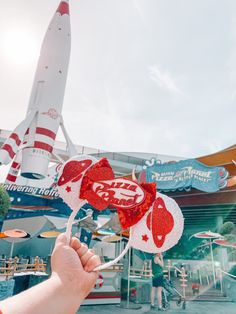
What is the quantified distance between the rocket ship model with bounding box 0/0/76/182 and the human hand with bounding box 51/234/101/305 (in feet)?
40.8

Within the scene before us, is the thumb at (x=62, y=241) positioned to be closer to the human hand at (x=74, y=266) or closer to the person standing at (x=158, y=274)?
the human hand at (x=74, y=266)

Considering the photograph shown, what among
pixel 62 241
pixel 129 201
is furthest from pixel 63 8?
pixel 62 241

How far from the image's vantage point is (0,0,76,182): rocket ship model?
1370 centimetres

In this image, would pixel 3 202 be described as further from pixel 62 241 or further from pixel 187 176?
pixel 62 241

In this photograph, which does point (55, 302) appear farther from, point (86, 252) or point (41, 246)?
point (41, 246)

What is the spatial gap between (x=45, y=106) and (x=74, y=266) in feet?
43.4

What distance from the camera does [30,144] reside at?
14.2 meters

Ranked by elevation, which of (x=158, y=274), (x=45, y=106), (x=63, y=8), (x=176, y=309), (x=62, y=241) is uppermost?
(x=63, y=8)

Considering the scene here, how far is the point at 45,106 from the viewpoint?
45.9 ft

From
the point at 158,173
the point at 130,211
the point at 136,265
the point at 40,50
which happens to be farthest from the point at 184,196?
the point at 130,211

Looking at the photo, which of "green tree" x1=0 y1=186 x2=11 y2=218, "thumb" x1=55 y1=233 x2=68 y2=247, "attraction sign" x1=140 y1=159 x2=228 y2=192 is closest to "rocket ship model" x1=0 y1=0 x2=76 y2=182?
"green tree" x1=0 y1=186 x2=11 y2=218

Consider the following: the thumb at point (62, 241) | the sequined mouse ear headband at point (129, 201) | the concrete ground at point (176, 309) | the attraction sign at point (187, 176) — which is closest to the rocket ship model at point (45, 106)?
the attraction sign at point (187, 176)

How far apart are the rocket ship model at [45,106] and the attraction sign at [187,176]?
638cm

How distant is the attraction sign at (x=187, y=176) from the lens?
577 inches
